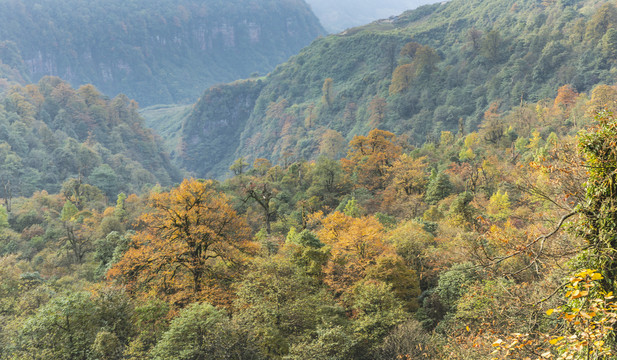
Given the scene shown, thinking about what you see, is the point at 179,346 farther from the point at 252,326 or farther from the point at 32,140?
the point at 32,140

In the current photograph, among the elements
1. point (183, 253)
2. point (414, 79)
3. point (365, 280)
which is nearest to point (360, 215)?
point (365, 280)

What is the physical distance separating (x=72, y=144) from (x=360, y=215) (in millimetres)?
89339

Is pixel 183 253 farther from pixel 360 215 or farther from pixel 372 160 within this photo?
pixel 372 160

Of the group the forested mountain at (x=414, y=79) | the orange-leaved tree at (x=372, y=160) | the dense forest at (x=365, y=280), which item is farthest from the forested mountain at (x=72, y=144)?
the orange-leaved tree at (x=372, y=160)

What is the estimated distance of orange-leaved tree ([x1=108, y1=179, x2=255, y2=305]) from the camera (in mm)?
23672

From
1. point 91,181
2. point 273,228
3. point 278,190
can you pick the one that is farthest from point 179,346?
point 91,181

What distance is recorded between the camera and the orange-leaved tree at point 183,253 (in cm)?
2367

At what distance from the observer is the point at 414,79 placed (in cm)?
9838

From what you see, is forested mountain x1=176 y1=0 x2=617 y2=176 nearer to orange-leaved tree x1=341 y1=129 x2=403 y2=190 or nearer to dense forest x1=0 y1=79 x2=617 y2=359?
orange-leaved tree x1=341 y1=129 x2=403 y2=190

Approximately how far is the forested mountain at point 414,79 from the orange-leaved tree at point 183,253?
55185 mm

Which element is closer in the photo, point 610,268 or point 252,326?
point 610,268

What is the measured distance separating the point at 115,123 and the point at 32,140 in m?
30.4

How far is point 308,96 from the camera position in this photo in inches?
5162

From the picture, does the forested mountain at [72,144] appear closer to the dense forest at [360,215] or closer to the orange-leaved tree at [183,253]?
the dense forest at [360,215]
